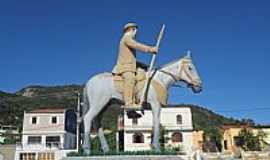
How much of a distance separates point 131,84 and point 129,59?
727 millimetres

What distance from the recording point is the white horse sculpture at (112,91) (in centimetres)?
1078

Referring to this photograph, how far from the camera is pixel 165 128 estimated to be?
163 feet

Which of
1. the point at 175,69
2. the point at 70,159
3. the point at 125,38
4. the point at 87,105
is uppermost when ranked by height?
the point at 125,38

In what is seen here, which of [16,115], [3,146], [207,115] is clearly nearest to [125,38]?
[3,146]

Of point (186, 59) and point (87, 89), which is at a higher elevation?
point (186, 59)

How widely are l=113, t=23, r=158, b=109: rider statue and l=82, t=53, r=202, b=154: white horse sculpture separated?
31 cm

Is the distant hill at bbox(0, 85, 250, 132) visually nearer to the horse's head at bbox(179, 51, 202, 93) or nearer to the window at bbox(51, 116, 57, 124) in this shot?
the window at bbox(51, 116, 57, 124)

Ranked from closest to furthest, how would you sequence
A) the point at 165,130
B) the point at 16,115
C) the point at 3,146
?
the point at 3,146, the point at 165,130, the point at 16,115

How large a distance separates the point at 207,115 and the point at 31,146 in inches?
2527

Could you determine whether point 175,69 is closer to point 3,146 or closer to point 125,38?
point 125,38

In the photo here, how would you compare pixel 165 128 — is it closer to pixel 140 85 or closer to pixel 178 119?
pixel 178 119

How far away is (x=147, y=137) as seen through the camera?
49281 mm

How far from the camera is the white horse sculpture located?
10.8 meters

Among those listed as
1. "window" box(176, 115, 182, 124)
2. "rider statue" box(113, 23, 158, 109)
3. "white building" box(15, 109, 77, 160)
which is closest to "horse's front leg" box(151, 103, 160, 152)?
"rider statue" box(113, 23, 158, 109)
